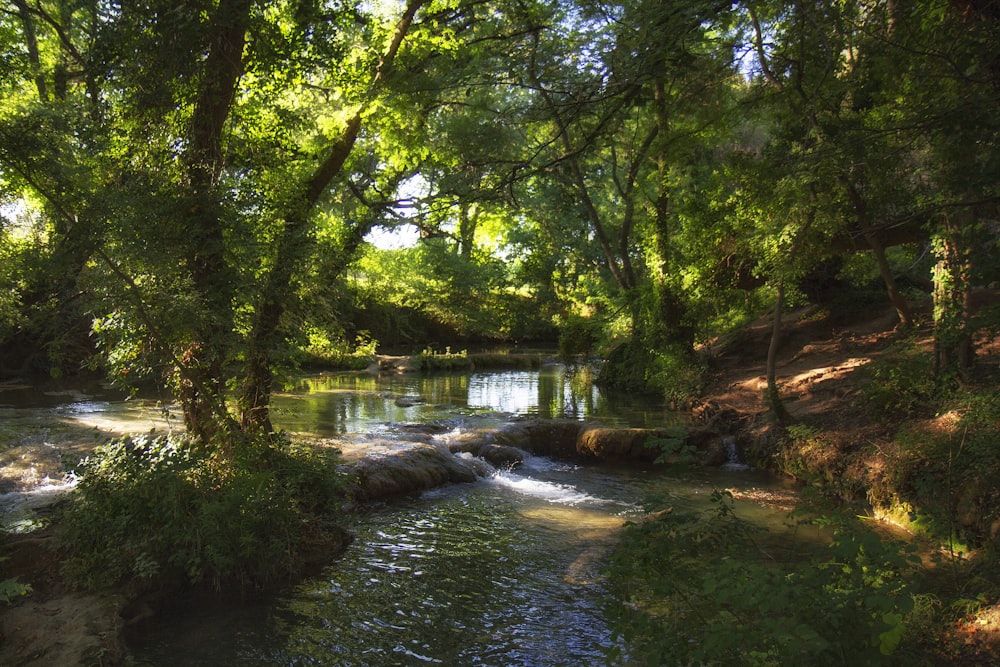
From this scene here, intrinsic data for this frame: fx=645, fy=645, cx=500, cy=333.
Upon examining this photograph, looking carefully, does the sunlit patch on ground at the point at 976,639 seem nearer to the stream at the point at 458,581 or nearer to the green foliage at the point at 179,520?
the stream at the point at 458,581

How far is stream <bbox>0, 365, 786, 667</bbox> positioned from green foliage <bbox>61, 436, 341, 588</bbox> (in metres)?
0.35

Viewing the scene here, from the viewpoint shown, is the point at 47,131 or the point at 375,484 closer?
the point at 47,131

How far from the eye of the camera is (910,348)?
860 cm

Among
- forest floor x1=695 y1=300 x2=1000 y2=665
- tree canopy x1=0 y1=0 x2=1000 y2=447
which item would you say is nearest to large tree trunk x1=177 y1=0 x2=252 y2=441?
tree canopy x1=0 y1=0 x2=1000 y2=447

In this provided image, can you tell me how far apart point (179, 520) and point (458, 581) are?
2.48m

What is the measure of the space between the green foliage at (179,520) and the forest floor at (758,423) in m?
0.29

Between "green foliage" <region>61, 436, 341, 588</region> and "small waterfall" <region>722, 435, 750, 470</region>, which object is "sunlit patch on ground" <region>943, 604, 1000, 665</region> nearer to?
"green foliage" <region>61, 436, 341, 588</region>

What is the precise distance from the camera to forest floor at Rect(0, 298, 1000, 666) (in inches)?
169

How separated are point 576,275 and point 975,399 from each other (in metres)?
23.6

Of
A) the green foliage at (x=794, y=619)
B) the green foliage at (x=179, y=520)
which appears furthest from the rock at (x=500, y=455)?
the green foliage at (x=794, y=619)

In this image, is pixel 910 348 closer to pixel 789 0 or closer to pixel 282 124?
pixel 789 0

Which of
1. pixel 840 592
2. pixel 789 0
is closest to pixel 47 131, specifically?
pixel 789 0

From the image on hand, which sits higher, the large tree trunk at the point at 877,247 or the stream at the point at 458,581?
the large tree trunk at the point at 877,247

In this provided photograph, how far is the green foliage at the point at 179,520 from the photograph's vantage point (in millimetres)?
5199
